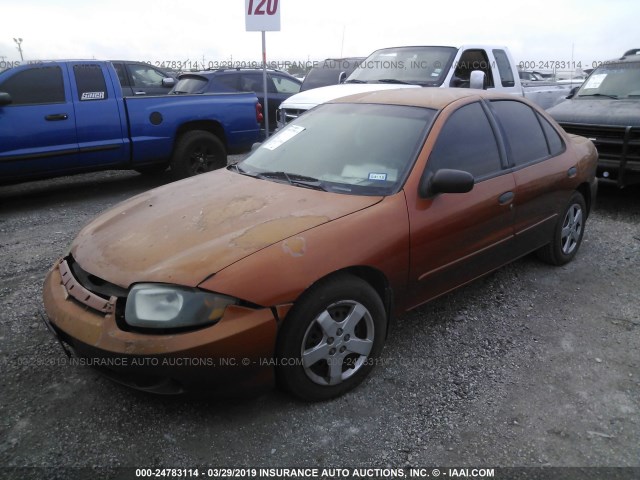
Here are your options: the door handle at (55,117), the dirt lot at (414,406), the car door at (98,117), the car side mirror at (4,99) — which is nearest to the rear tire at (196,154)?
the car door at (98,117)

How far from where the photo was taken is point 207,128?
25.0 feet

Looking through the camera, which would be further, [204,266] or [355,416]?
[355,416]

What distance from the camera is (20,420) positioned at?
2.56m

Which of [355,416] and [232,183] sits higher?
[232,183]

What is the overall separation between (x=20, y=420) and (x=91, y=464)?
0.56 meters

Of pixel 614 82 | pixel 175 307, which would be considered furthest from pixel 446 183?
pixel 614 82

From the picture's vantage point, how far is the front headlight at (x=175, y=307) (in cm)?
224

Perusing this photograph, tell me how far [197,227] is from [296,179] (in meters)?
0.77

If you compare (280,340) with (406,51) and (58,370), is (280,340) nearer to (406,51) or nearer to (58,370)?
(58,370)

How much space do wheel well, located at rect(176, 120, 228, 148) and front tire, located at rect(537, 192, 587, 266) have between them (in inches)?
197

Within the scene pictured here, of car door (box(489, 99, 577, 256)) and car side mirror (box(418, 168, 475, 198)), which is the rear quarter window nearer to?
car door (box(489, 99, 577, 256))

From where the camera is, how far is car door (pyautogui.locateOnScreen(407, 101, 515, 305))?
2967 mm

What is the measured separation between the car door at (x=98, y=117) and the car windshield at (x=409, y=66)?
347 cm

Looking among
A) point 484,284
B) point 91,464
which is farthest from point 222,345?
point 484,284
